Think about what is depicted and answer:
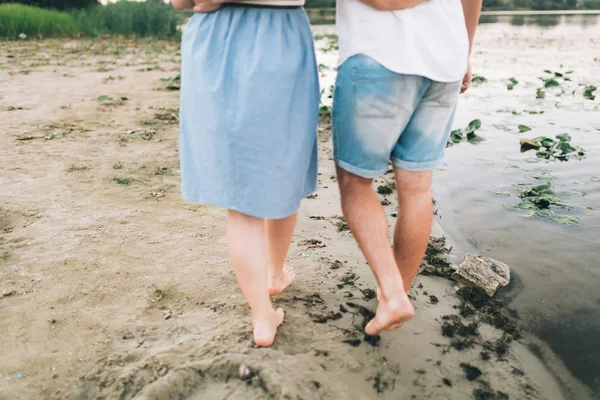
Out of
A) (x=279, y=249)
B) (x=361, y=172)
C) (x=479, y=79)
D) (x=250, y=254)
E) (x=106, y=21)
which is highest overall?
(x=106, y=21)

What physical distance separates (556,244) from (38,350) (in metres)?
2.39

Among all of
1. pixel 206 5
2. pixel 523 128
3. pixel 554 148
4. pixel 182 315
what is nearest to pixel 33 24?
pixel 523 128

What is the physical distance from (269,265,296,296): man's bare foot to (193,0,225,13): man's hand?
104 cm

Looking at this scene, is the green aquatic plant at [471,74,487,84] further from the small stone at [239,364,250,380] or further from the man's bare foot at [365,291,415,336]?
the small stone at [239,364,250,380]

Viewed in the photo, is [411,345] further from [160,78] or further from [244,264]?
[160,78]

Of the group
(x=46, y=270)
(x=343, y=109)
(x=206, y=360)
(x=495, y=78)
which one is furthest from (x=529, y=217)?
(x=495, y=78)

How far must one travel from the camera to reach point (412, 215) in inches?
65.4

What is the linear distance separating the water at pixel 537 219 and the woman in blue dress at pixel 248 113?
1.17 m

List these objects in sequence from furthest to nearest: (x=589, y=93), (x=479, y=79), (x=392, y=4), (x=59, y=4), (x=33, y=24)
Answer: (x=59, y=4), (x=33, y=24), (x=479, y=79), (x=589, y=93), (x=392, y=4)

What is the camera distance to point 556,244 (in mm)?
2559

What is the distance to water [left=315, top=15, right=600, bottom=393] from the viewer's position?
197cm

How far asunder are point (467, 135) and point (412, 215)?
10.1 ft

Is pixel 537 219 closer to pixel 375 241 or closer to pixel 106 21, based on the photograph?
pixel 375 241

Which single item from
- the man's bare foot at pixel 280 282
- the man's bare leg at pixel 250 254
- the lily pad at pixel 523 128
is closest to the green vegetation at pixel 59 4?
the lily pad at pixel 523 128
